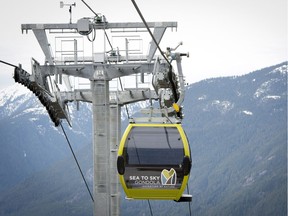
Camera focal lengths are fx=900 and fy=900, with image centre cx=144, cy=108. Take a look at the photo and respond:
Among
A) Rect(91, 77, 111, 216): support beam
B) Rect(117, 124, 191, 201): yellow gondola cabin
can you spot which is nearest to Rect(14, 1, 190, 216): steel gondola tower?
Rect(91, 77, 111, 216): support beam

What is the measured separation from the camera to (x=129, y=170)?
24.5 m

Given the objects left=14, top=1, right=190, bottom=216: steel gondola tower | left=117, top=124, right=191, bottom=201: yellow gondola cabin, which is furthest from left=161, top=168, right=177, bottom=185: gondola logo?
left=14, top=1, right=190, bottom=216: steel gondola tower

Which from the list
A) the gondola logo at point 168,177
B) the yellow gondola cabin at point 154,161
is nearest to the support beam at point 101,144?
the yellow gondola cabin at point 154,161

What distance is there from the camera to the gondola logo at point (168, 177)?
24422 millimetres

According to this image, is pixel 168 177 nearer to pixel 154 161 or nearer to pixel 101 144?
pixel 154 161

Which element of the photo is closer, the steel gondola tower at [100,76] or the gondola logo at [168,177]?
the gondola logo at [168,177]

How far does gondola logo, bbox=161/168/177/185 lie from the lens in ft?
80.1

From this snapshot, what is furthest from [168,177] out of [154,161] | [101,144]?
[101,144]

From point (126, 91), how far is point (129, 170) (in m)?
12.6

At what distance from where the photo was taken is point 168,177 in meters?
24.5

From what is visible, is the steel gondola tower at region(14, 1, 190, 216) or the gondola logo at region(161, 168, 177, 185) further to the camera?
the steel gondola tower at region(14, 1, 190, 216)

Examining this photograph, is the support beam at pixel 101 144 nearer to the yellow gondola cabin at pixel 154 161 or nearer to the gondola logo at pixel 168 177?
the yellow gondola cabin at pixel 154 161

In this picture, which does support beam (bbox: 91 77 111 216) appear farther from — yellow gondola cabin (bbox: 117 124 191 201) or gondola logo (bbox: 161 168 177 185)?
gondola logo (bbox: 161 168 177 185)

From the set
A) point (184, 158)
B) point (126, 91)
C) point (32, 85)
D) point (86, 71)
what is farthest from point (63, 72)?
point (184, 158)
